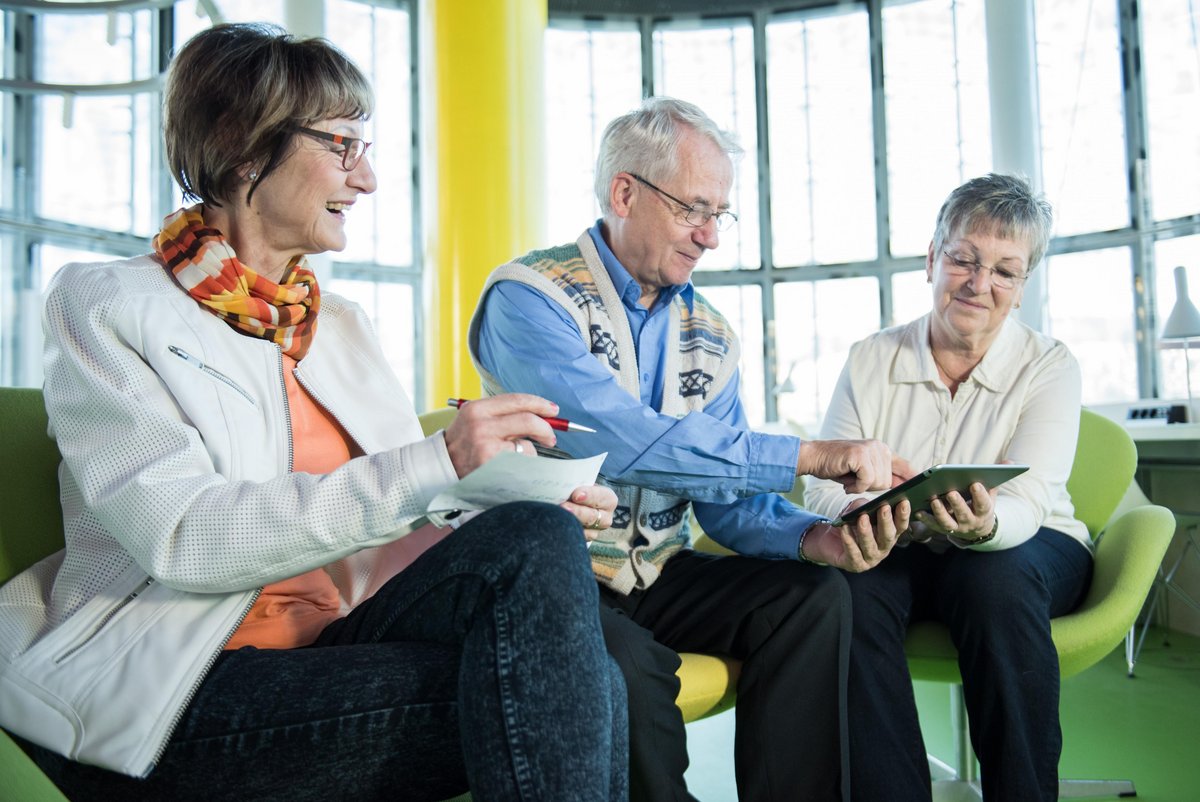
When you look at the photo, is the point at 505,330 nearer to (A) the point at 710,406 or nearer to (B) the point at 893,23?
(A) the point at 710,406

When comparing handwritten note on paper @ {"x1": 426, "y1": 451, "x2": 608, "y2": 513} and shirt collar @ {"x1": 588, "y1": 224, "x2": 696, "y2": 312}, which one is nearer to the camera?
handwritten note on paper @ {"x1": 426, "y1": 451, "x2": 608, "y2": 513}

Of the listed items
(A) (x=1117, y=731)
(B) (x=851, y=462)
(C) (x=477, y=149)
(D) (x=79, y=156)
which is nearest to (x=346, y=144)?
(B) (x=851, y=462)

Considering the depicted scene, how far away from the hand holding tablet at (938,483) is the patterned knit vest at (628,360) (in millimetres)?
356

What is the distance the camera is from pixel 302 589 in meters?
1.33

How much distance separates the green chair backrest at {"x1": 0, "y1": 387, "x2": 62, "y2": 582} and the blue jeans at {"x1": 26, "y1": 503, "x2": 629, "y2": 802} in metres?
0.33

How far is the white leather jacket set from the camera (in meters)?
1.02

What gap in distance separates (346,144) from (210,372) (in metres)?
0.39

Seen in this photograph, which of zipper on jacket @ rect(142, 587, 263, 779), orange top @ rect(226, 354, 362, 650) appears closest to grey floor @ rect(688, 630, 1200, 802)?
orange top @ rect(226, 354, 362, 650)

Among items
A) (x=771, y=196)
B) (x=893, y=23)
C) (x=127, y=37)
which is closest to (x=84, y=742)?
(x=127, y=37)

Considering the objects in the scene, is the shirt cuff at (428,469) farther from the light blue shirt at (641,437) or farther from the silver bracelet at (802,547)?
the silver bracelet at (802,547)

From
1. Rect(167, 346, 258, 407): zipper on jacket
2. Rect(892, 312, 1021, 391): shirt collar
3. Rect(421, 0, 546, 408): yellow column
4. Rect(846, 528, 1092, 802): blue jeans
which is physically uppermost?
Rect(421, 0, 546, 408): yellow column

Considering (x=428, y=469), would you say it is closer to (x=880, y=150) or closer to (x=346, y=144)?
(x=346, y=144)

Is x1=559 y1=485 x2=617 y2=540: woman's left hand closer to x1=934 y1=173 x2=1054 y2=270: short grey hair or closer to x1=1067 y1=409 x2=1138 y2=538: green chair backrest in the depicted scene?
x1=934 y1=173 x2=1054 y2=270: short grey hair

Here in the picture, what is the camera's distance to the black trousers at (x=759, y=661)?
1.43 meters
